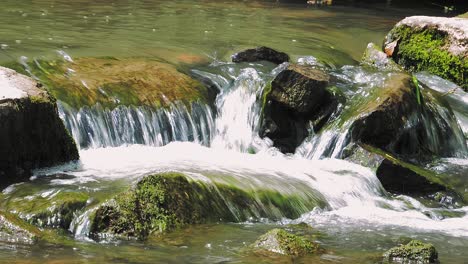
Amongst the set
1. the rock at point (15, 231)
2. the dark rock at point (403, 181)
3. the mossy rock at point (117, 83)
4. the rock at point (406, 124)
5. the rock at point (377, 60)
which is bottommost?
the dark rock at point (403, 181)

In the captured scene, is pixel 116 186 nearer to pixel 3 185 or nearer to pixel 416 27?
pixel 3 185

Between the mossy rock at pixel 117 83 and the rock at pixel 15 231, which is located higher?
the mossy rock at pixel 117 83

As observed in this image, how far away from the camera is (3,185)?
6355mm

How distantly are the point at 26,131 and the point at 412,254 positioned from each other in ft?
11.8

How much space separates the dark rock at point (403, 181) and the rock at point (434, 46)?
12.0 feet

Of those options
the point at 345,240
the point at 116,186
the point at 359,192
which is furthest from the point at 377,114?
the point at 116,186

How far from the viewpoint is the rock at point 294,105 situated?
9.05 m

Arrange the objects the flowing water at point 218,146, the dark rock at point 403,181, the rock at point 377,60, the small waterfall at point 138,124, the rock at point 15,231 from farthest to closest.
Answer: the rock at point 377,60 < the small waterfall at point 138,124 < the dark rock at point 403,181 < the flowing water at point 218,146 < the rock at point 15,231

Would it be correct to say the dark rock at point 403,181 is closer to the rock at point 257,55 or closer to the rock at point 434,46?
the rock at point 257,55

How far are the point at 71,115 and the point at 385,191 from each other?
3524 millimetres

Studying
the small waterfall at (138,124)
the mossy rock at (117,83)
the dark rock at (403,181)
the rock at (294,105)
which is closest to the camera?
the dark rock at (403,181)

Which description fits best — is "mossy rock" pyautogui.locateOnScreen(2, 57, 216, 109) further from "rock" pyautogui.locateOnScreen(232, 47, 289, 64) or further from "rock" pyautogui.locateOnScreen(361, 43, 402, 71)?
"rock" pyautogui.locateOnScreen(361, 43, 402, 71)

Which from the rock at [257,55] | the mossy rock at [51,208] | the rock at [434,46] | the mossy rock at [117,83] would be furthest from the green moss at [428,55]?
the mossy rock at [51,208]

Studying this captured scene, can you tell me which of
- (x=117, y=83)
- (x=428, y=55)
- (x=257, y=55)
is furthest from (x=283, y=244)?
(x=428, y=55)
